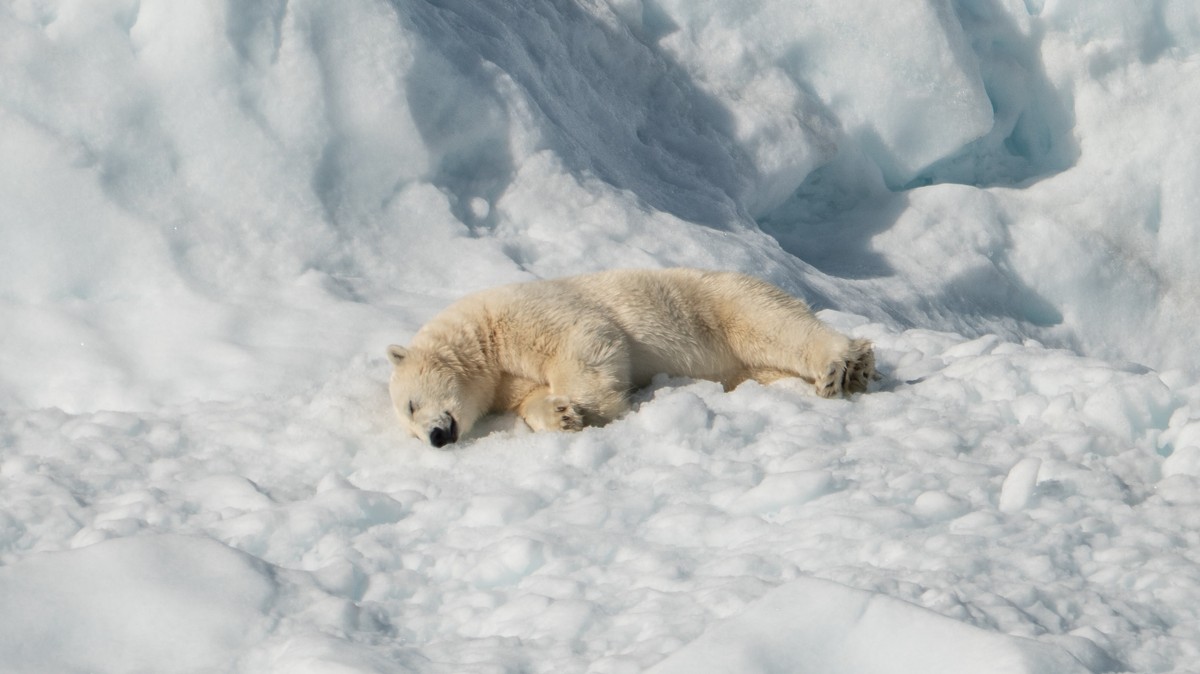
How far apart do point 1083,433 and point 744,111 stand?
4.94m

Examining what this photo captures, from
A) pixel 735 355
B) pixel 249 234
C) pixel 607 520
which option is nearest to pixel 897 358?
pixel 735 355

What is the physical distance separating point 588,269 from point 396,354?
2.00 m

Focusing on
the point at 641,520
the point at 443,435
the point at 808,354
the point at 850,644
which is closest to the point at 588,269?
the point at 808,354

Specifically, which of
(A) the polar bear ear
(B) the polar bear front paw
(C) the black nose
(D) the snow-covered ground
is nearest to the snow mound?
(D) the snow-covered ground

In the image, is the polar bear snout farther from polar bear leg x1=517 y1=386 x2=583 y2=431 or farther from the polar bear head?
polar bear leg x1=517 y1=386 x2=583 y2=431

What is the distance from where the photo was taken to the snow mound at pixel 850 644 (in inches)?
104

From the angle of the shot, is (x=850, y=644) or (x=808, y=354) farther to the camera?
(x=808, y=354)

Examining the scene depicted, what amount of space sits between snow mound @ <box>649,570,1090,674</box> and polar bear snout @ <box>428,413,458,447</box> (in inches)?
72.0

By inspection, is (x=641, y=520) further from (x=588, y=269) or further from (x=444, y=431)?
(x=588, y=269)

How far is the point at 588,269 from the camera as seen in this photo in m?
6.59

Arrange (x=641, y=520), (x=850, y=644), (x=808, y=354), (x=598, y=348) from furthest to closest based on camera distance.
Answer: (x=808, y=354) → (x=598, y=348) → (x=641, y=520) → (x=850, y=644)

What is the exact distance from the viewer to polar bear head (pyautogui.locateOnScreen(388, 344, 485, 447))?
4.53 metres

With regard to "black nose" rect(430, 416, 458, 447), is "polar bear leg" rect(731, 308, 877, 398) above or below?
above

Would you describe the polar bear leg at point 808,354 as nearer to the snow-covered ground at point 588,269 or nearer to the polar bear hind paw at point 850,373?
the polar bear hind paw at point 850,373
